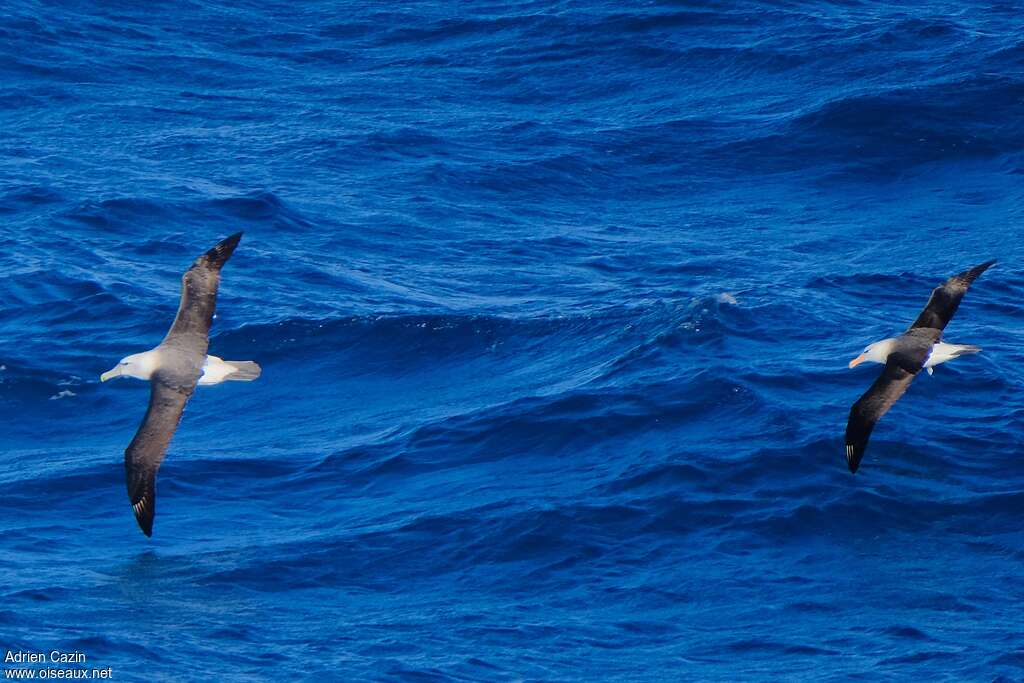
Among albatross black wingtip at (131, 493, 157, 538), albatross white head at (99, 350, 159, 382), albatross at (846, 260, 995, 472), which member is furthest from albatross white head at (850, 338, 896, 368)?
albatross black wingtip at (131, 493, 157, 538)

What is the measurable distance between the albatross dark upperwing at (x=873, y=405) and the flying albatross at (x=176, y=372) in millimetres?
7239

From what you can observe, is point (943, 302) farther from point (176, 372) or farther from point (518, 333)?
point (176, 372)

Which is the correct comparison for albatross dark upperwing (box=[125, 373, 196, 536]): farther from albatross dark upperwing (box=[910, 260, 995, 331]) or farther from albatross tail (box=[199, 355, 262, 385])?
albatross dark upperwing (box=[910, 260, 995, 331])

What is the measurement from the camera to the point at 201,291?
22.8m

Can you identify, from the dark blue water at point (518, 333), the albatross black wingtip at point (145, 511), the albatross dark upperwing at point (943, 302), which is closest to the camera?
the albatross black wingtip at point (145, 511)

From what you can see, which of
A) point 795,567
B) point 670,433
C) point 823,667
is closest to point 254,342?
point 670,433

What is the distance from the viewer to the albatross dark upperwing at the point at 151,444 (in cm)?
2236

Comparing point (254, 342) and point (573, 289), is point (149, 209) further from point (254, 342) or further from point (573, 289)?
point (573, 289)

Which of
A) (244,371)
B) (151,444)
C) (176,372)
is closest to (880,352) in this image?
(244,371)

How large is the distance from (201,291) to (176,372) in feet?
3.21

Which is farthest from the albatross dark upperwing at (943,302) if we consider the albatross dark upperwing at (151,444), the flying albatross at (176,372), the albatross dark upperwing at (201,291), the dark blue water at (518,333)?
the albatross dark upperwing at (151,444)

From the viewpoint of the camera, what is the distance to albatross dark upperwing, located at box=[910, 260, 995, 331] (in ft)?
77.5

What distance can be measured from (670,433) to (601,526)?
283 cm

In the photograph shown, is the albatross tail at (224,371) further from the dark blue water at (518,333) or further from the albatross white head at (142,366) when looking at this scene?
the dark blue water at (518,333)
